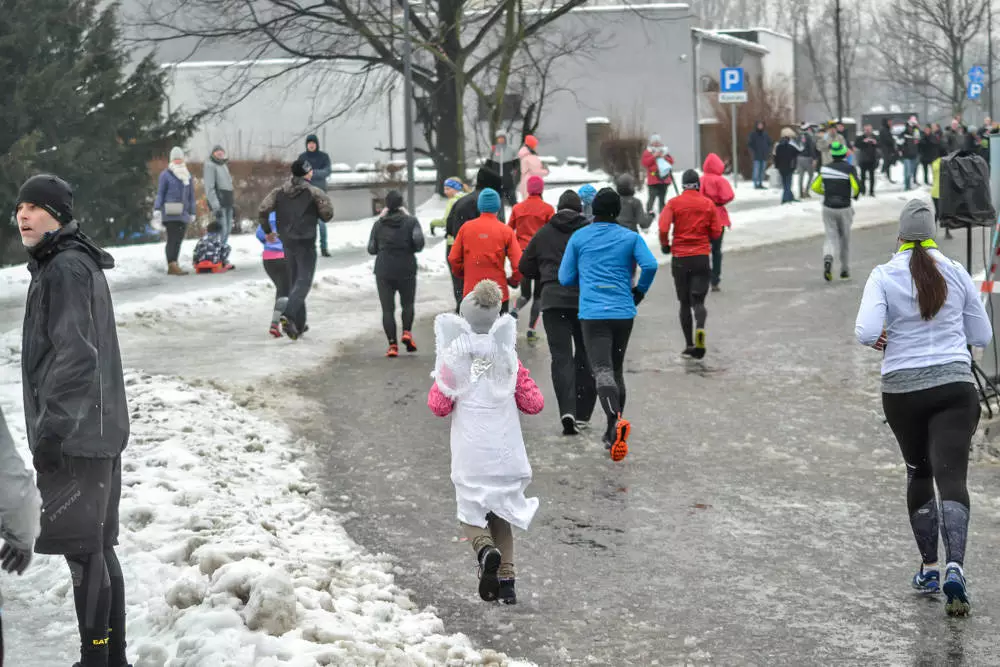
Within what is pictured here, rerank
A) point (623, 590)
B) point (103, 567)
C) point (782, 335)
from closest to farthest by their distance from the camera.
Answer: point (103, 567)
point (623, 590)
point (782, 335)

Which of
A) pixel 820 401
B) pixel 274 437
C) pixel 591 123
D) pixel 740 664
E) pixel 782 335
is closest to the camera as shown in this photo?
pixel 740 664

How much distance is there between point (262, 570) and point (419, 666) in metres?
1.04

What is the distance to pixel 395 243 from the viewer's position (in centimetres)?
1373

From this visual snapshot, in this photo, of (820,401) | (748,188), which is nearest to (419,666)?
(820,401)

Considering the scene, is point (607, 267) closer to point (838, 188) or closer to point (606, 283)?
point (606, 283)

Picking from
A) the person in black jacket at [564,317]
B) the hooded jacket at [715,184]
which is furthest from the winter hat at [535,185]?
the hooded jacket at [715,184]

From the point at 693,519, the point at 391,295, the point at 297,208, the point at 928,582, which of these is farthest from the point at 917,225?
the point at 297,208

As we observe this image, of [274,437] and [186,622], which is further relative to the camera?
[274,437]

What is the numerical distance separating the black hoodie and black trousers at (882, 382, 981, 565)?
4184mm

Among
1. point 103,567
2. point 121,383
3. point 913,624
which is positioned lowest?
point 913,624

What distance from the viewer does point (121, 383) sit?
5305 millimetres

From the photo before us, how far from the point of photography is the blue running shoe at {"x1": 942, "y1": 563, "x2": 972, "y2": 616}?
238 inches

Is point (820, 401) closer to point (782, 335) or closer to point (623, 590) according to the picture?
point (782, 335)

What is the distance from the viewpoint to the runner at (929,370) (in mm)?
6234
